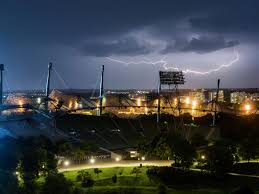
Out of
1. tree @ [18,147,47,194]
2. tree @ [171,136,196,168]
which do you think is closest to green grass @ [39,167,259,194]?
tree @ [18,147,47,194]

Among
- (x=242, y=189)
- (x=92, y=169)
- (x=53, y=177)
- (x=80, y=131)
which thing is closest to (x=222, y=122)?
(x=80, y=131)

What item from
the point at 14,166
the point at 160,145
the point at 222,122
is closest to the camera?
the point at 14,166

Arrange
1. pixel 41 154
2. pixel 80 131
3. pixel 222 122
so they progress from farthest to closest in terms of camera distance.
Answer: pixel 222 122, pixel 80 131, pixel 41 154

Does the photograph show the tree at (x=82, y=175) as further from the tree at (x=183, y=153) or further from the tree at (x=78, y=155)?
the tree at (x=183, y=153)

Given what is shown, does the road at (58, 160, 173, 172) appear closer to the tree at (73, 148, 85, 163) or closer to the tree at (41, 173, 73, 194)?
the tree at (73, 148, 85, 163)

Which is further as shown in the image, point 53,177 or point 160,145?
point 160,145

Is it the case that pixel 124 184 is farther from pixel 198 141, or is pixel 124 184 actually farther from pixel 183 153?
pixel 198 141

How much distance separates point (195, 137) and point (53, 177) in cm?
1813

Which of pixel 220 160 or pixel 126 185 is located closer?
pixel 126 185

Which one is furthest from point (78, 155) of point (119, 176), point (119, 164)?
point (119, 176)

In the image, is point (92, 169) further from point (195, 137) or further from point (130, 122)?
point (130, 122)

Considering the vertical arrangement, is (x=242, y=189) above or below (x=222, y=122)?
below

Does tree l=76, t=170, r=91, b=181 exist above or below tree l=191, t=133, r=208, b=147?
below

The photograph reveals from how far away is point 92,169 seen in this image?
2525 cm
